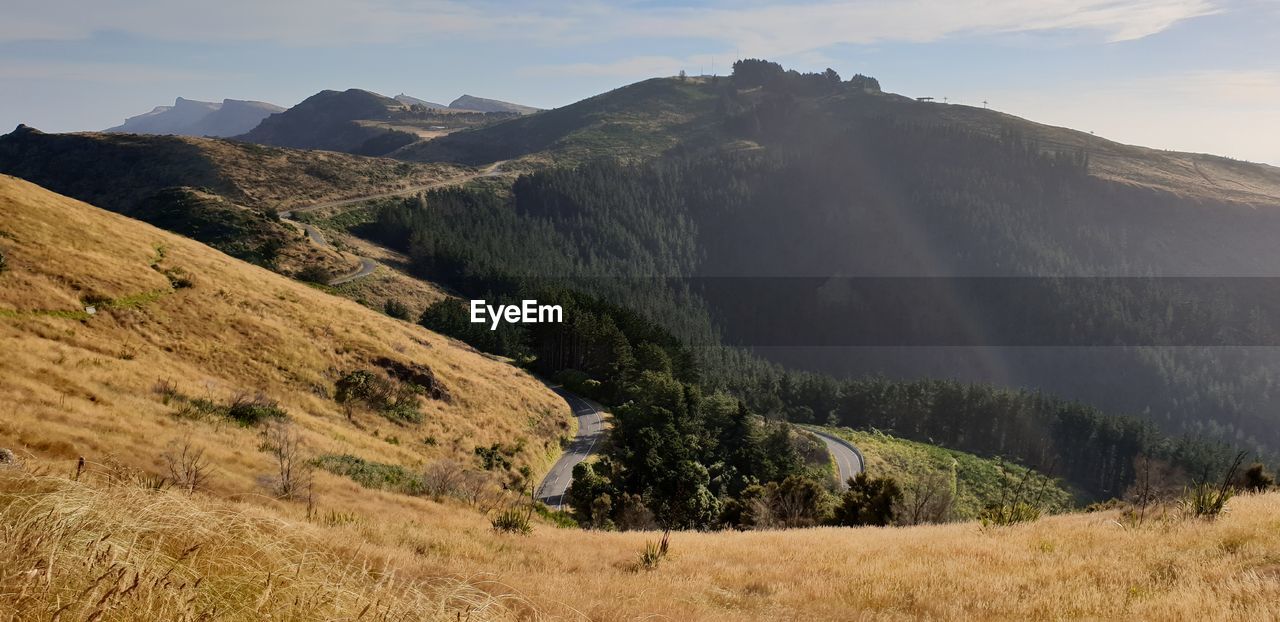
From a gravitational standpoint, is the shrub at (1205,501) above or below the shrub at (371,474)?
above

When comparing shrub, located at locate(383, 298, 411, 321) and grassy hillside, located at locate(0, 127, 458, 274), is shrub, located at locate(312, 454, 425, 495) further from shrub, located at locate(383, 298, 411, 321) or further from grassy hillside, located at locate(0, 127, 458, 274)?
grassy hillside, located at locate(0, 127, 458, 274)

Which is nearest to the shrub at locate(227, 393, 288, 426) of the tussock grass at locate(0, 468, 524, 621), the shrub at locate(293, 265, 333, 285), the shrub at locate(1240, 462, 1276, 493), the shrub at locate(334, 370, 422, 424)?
the shrub at locate(334, 370, 422, 424)

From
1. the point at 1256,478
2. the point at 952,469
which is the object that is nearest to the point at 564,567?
the point at 1256,478

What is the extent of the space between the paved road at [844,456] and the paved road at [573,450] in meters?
24.6

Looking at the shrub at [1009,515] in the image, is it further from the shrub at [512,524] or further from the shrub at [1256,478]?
the shrub at [1256,478]

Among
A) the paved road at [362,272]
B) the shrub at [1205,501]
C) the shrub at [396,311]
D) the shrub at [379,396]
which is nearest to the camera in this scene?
the shrub at [1205,501]

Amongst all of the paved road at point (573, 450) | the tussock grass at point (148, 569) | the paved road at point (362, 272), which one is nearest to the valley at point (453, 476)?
the tussock grass at point (148, 569)

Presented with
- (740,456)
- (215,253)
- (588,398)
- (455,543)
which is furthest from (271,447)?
(588,398)

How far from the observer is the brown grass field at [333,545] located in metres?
4.68

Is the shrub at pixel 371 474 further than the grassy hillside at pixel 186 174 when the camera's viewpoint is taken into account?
No

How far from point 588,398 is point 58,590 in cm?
6360

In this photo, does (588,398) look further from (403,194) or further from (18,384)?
(403,194)

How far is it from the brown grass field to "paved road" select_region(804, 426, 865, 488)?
1831 inches

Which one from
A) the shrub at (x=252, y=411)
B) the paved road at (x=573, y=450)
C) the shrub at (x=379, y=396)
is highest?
the shrub at (x=252, y=411)
